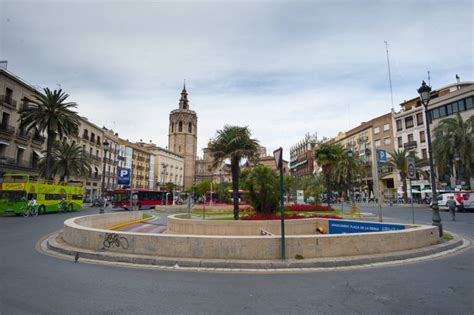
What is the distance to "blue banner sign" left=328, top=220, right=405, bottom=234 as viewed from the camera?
11227 mm

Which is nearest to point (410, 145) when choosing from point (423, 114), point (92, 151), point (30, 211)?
point (423, 114)

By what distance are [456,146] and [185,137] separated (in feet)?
290

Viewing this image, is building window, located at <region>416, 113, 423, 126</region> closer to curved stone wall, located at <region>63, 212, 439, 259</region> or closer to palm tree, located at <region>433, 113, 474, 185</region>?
palm tree, located at <region>433, 113, 474, 185</region>

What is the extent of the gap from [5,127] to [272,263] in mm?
41690

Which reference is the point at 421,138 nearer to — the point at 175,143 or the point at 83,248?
the point at 83,248

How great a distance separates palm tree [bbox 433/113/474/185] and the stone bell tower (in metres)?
86.1

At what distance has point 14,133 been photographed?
35.6m

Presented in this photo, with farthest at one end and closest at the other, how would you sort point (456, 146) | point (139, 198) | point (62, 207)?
point (139, 198) → point (456, 146) → point (62, 207)

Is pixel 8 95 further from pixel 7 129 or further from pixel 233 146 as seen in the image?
pixel 233 146

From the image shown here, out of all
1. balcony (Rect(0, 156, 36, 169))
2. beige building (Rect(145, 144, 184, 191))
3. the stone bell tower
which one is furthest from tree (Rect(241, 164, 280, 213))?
the stone bell tower

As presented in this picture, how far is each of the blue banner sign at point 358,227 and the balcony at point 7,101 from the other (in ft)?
133

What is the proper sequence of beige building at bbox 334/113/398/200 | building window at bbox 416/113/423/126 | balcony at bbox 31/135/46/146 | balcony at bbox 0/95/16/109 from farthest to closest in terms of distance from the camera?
beige building at bbox 334/113/398/200 < building window at bbox 416/113/423/126 < balcony at bbox 31/135/46/146 < balcony at bbox 0/95/16/109

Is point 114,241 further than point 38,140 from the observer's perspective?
No

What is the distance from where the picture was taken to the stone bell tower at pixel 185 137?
10700 centimetres
